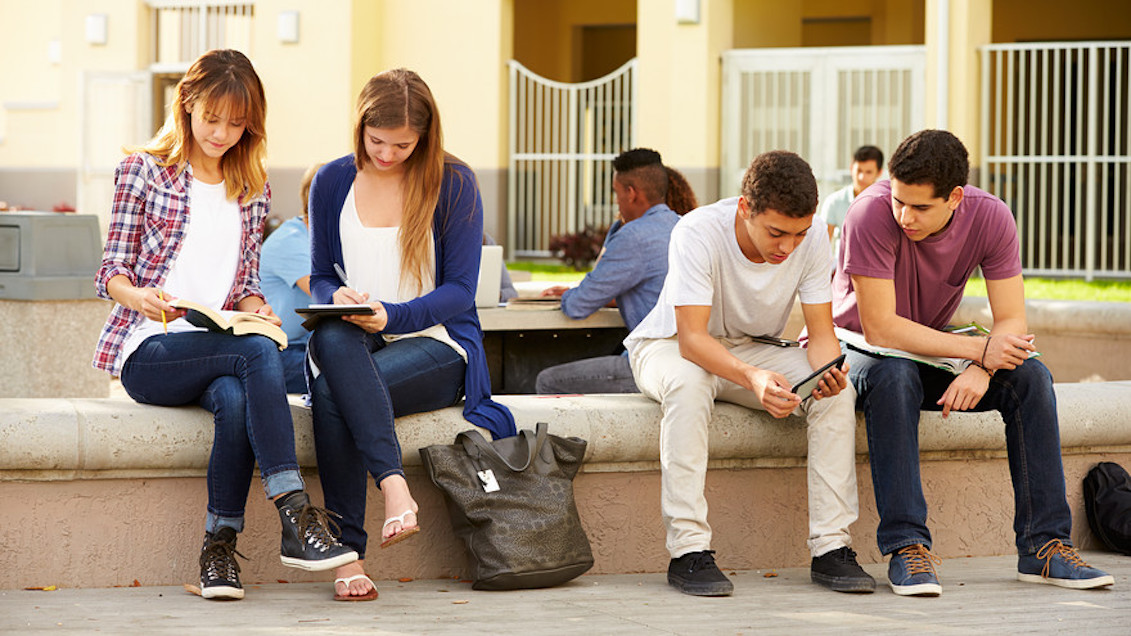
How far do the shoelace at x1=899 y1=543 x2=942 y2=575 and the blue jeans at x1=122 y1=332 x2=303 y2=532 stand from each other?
1.63m

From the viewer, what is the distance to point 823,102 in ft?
50.7

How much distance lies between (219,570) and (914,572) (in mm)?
1836

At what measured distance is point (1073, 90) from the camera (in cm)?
1619

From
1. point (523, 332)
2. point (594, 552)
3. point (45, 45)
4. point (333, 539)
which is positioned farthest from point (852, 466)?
point (45, 45)

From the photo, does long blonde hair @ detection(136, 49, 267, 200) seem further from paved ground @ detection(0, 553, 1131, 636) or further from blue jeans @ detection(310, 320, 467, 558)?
Answer: paved ground @ detection(0, 553, 1131, 636)

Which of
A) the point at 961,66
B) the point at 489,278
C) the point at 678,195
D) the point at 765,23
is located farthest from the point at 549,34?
the point at 489,278

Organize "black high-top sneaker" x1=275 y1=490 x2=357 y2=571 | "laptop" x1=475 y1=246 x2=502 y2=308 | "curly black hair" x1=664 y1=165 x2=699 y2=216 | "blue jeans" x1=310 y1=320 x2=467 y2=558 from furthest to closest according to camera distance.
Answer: "curly black hair" x1=664 y1=165 x2=699 y2=216, "laptop" x1=475 y1=246 x2=502 y2=308, "blue jeans" x1=310 y1=320 x2=467 y2=558, "black high-top sneaker" x1=275 y1=490 x2=357 y2=571

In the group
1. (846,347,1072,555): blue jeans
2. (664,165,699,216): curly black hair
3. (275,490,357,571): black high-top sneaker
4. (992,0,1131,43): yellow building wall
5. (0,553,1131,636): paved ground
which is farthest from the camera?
(992,0,1131,43): yellow building wall

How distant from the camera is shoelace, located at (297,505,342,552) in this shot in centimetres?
359

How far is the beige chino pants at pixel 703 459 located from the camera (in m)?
3.88

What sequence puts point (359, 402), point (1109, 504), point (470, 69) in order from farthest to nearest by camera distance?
point (470, 69) < point (1109, 504) < point (359, 402)

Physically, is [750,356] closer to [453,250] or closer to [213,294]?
[453,250]

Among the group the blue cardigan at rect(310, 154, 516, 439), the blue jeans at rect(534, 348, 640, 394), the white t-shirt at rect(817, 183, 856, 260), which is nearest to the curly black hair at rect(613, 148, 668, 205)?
the blue jeans at rect(534, 348, 640, 394)

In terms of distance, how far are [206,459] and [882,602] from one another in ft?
6.04
